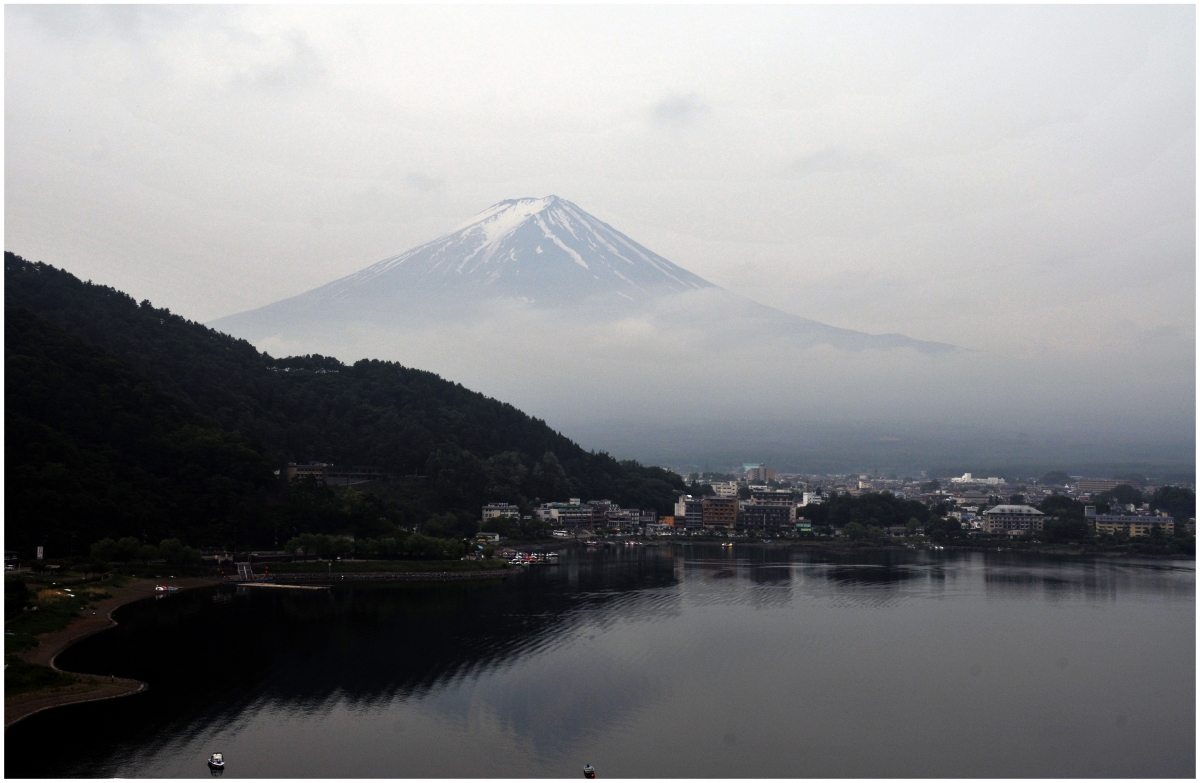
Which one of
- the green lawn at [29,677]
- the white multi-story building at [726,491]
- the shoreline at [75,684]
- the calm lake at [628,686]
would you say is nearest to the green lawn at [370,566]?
the calm lake at [628,686]

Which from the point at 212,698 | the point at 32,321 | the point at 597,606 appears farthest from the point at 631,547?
the point at 212,698

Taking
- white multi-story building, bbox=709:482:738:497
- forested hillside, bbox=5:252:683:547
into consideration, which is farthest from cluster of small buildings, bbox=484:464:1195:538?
white multi-story building, bbox=709:482:738:497

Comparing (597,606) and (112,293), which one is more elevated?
(112,293)

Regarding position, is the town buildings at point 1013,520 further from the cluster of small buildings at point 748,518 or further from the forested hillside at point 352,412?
the forested hillside at point 352,412

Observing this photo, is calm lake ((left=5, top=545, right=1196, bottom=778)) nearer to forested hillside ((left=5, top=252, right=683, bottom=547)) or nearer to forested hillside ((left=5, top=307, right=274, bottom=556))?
forested hillside ((left=5, top=307, right=274, bottom=556))

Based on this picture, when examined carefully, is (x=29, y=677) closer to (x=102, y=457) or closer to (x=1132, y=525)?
(x=102, y=457)

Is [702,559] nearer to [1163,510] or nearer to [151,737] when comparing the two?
[151,737]
